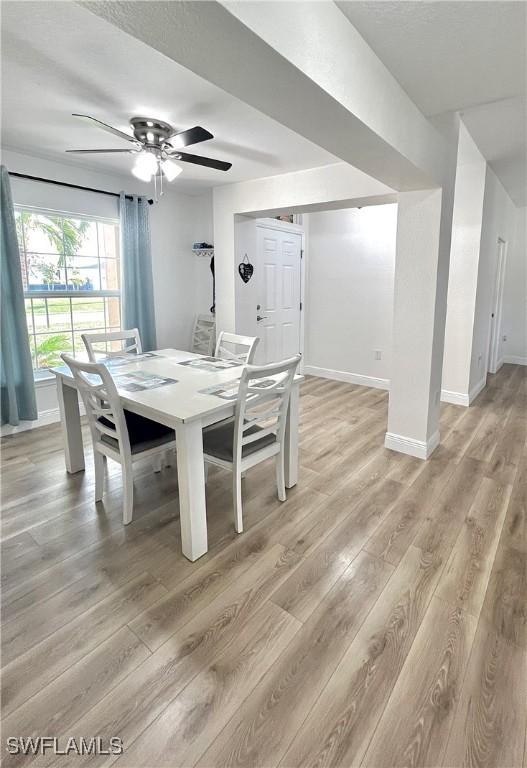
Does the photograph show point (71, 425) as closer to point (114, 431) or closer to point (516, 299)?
point (114, 431)

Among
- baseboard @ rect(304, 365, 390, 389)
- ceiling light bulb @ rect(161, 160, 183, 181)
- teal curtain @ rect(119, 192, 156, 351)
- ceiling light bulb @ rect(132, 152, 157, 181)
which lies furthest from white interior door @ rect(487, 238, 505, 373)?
ceiling light bulb @ rect(132, 152, 157, 181)

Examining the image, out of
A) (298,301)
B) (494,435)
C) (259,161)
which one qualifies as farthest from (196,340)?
(494,435)

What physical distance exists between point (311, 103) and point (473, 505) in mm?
2367

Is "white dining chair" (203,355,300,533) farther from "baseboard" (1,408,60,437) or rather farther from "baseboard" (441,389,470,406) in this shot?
"baseboard" (441,389,470,406)

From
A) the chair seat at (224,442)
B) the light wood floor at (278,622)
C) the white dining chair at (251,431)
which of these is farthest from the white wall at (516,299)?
the chair seat at (224,442)

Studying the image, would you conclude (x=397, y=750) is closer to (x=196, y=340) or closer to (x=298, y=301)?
(x=196, y=340)

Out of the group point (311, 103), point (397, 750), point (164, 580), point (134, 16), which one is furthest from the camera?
point (164, 580)

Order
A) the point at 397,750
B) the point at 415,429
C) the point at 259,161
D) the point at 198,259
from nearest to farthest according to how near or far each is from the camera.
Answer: the point at 397,750 → the point at 415,429 → the point at 259,161 → the point at 198,259

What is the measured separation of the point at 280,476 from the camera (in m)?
2.47

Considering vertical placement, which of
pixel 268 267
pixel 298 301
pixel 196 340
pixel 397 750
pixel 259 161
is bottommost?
pixel 397 750

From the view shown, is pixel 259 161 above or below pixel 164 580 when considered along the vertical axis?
above

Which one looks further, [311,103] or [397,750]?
[311,103]

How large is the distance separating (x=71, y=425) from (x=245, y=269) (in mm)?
2530

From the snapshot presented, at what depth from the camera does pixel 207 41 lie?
115cm
